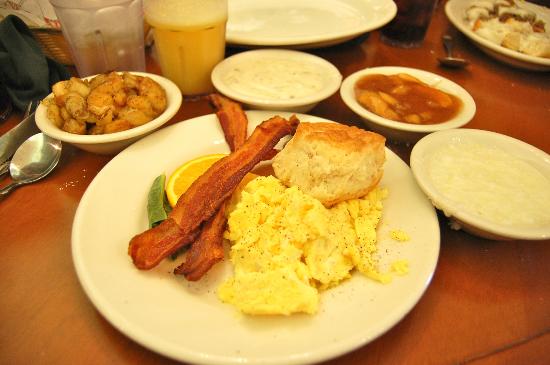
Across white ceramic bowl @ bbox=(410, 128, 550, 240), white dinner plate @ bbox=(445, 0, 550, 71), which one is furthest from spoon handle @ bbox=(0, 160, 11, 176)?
white dinner plate @ bbox=(445, 0, 550, 71)

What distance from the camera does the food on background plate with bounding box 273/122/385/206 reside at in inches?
59.4

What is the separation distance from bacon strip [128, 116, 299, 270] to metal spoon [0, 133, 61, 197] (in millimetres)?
747

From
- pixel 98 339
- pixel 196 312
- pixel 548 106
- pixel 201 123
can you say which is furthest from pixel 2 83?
pixel 548 106

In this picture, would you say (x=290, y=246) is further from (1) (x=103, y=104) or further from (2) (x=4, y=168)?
(2) (x=4, y=168)

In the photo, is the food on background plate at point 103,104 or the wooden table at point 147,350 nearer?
the wooden table at point 147,350

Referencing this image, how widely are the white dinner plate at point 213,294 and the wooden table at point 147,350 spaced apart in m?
0.13

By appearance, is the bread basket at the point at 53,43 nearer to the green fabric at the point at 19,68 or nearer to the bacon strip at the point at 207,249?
the green fabric at the point at 19,68

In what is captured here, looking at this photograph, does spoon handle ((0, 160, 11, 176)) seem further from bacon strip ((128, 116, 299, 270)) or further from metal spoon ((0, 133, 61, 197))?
bacon strip ((128, 116, 299, 270))

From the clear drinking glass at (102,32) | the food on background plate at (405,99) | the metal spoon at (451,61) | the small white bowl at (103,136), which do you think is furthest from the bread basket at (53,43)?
the metal spoon at (451,61)

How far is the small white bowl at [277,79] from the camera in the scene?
2.00m

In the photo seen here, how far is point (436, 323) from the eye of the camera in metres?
1.29

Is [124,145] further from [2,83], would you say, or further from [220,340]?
[220,340]

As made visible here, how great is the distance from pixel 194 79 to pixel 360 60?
4.25 feet

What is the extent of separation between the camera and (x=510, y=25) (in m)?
3.04
